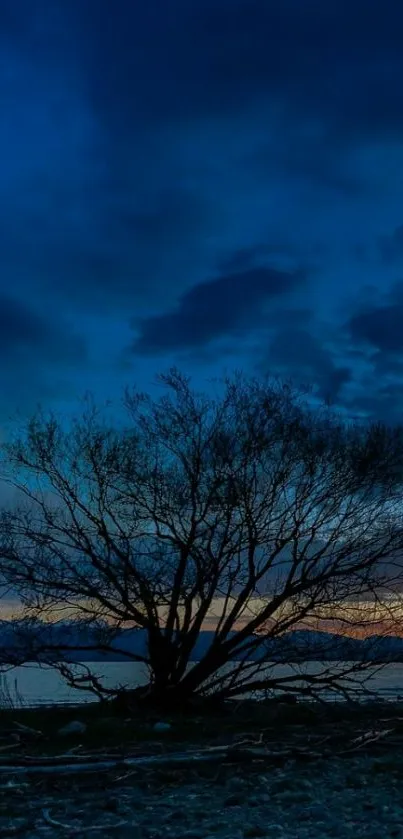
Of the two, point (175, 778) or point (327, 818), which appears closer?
point (327, 818)

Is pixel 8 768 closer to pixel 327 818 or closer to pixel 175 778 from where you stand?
pixel 175 778

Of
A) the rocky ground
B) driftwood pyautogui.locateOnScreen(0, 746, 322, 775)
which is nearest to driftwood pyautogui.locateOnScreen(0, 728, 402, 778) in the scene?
driftwood pyautogui.locateOnScreen(0, 746, 322, 775)

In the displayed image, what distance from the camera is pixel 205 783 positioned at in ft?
29.0

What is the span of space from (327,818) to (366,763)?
10.9 ft

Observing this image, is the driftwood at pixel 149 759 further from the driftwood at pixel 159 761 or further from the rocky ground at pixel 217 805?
the rocky ground at pixel 217 805

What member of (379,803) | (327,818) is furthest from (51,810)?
(379,803)

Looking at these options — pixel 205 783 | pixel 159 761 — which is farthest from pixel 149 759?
pixel 205 783

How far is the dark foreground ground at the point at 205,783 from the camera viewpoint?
22.7 feet

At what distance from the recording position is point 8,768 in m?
8.72

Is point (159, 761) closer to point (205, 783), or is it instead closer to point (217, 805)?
point (205, 783)

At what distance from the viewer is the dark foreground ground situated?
22.7 feet

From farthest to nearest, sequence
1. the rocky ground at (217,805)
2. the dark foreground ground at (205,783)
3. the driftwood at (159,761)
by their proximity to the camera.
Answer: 1. the driftwood at (159,761)
2. the dark foreground ground at (205,783)
3. the rocky ground at (217,805)

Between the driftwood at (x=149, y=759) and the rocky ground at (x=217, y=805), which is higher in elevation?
the driftwood at (x=149, y=759)

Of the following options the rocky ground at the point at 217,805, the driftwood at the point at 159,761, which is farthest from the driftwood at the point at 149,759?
the rocky ground at the point at 217,805
